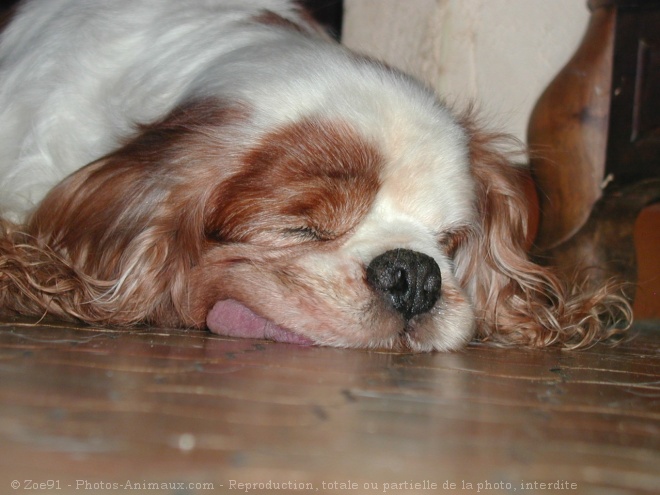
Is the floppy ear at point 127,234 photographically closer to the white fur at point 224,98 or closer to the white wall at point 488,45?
the white fur at point 224,98

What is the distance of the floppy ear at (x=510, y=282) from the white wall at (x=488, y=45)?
23.0 inches

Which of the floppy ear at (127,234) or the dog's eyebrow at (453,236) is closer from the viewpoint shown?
the floppy ear at (127,234)

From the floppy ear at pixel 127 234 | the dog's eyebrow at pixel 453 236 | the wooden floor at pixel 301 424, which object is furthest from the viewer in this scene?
the dog's eyebrow at pixel 453 236

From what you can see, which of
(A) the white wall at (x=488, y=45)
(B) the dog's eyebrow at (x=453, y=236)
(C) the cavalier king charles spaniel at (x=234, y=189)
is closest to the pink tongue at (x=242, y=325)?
(C) the cavalier king charles spaniel at (x=234, y=189)

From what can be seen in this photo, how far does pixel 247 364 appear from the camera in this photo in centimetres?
139

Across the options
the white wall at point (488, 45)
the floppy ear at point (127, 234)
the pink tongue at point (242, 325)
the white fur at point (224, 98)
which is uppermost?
the white wall at point (488, 45)

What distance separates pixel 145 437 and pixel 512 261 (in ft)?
6.43

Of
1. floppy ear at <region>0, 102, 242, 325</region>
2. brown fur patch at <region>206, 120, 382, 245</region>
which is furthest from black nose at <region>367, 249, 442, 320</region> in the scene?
floppy ear at <region>0, 102, 242, 325</region>

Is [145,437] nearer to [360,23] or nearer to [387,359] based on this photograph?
[387,359]

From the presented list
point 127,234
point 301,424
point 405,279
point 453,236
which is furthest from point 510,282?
point 301,424

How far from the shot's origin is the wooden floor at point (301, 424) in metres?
0.77

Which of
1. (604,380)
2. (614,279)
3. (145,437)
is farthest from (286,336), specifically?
(614,279)

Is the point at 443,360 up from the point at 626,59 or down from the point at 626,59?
down

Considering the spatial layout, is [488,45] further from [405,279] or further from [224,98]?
[405,279]
